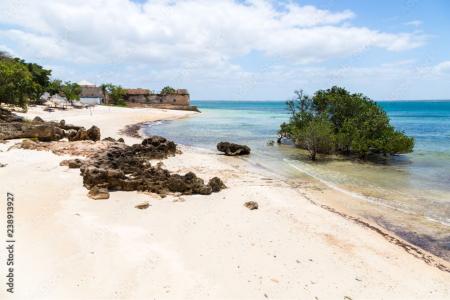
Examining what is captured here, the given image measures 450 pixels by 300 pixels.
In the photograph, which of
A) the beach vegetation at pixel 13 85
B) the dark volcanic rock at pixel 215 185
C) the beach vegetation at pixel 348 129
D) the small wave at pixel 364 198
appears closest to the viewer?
the small wave at pixel 364 198

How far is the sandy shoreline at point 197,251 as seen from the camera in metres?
7.64

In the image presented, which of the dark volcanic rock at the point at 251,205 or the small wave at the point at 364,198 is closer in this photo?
the dark volcanic rock at the point at 251,205

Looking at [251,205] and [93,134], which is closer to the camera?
[251,205]

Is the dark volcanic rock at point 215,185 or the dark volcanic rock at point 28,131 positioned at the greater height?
the dark volcanic rock at point 28,131

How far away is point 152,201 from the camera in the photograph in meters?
13.0

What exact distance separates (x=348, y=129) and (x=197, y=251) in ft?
74.3

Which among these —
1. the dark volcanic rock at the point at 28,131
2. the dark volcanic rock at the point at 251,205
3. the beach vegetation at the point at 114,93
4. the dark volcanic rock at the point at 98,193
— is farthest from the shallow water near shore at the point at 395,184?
the beach vegetation at the point at 114,93

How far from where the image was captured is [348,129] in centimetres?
2933

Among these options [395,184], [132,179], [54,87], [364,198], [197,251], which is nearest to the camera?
[197,251]

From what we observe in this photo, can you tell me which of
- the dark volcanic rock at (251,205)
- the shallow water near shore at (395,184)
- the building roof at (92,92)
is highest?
the building roof at (92,92)

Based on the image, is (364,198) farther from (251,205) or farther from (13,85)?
(13,85)

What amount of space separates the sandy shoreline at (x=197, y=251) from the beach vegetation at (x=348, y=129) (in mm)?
14145

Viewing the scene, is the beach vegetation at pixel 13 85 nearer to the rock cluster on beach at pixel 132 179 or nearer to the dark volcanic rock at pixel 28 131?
the dark volcanic rock at pixel 28 131

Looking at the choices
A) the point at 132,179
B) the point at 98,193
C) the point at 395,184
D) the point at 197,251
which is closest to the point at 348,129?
the point at 395,184
